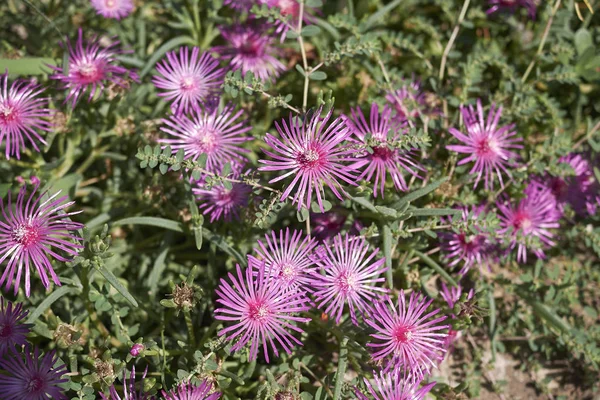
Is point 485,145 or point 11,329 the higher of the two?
point 485,145

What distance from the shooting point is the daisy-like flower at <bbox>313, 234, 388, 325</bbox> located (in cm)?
133

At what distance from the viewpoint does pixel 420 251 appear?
1670 millimetres

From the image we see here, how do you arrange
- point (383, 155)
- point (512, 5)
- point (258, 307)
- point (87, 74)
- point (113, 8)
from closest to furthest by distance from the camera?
1. point (258, 307)
2. point (383, 155)
3. point (87, 74)
4. point (113, 8)
5. point (512, 5)

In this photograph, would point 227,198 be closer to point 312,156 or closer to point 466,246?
point 312,156

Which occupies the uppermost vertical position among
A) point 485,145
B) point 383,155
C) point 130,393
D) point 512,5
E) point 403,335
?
point 512,5

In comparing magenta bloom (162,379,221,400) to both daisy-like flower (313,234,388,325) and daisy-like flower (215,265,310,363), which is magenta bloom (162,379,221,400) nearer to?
daisy-like flower (215,265,310,363)

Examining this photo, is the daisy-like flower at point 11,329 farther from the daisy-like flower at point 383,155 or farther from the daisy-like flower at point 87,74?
the daisy-like flower at point 383,155

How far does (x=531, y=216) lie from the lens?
5.60ft

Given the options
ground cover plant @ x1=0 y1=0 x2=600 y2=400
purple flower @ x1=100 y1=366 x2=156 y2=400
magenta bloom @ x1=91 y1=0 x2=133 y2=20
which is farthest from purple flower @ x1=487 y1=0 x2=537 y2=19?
purple flower @ x1=100 y1=366 x2=156 y2=400

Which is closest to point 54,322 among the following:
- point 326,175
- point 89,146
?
point 89,146

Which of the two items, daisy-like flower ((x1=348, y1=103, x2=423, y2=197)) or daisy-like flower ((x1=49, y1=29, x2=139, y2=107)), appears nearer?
daisy-like flower ((x1=348, y1=103, x2=423, y2=197))

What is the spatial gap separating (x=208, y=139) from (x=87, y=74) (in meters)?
0.40

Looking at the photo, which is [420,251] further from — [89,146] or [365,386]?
[89,146]

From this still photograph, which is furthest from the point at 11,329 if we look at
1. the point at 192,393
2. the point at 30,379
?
the point at 192,393
